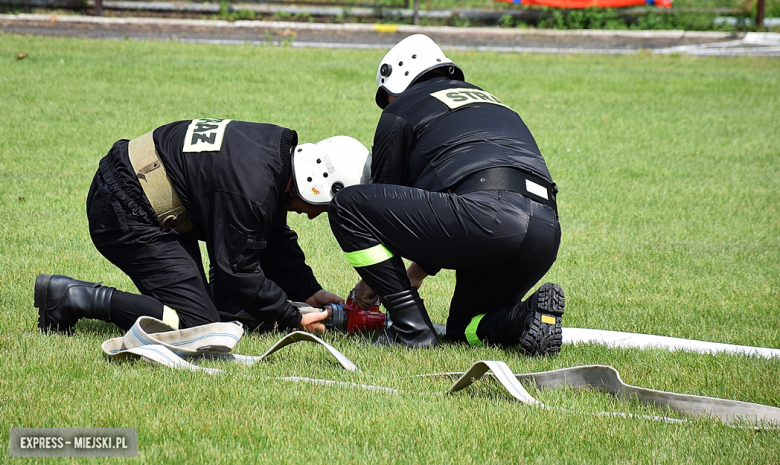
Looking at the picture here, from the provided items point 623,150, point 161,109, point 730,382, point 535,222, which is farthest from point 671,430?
point 161,109

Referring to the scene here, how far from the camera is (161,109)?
36.4 ft

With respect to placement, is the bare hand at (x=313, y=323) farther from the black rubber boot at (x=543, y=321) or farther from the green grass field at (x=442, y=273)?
the black rubber boot at (x=543, y=321)

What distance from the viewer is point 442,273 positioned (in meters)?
6.42

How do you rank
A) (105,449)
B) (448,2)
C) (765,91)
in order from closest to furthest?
(105,449) → (765,91) → (448,2)

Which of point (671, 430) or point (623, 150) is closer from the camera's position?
point (671, 430)

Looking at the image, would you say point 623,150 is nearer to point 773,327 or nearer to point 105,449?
point 773,327

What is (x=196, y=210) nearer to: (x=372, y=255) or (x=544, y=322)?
(x=372, y=255)

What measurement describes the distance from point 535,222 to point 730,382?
4.04 feet

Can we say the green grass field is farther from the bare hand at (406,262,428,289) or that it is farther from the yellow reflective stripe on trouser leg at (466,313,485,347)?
the bare hand at (406,262,428,289)

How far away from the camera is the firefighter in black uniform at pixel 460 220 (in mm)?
4238

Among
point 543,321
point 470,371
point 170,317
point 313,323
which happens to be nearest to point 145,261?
point 170,317

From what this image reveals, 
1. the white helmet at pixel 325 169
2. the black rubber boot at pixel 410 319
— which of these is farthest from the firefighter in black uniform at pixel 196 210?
the black rubber boot at pixel 410 319

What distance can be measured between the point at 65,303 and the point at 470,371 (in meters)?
2.27

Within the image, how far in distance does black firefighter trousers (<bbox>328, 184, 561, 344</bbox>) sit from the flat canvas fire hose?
651 mm
